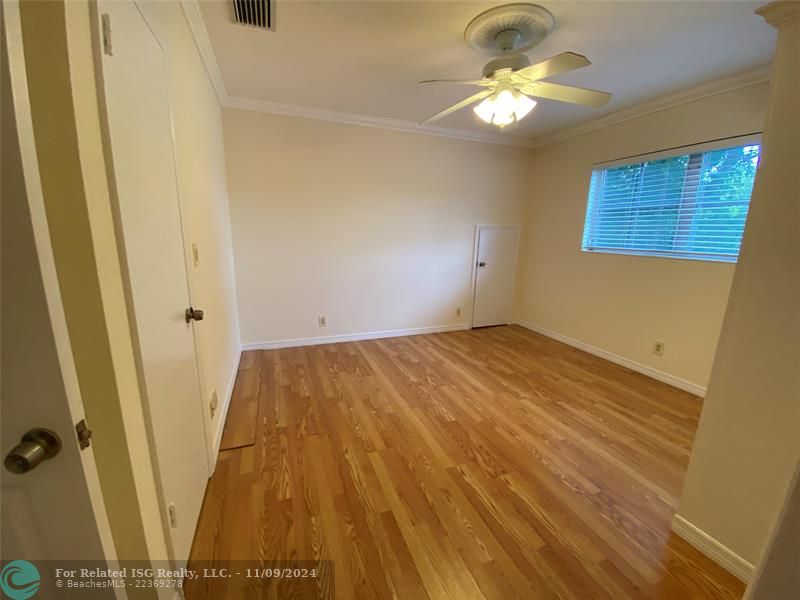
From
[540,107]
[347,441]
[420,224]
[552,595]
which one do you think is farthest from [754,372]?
[420,224]

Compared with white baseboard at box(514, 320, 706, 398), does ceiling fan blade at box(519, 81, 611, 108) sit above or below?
above

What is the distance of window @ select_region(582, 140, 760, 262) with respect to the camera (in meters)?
2.50

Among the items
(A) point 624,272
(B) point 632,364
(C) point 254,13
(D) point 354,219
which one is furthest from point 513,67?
(B) point 632,364

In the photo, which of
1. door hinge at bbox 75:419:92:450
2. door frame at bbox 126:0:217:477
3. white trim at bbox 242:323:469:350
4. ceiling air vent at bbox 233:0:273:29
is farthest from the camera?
white trim at bbox 242:323:469:350

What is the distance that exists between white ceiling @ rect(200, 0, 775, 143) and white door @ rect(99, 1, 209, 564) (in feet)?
3.35

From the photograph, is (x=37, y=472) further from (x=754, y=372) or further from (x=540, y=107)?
(x=540, y=107)

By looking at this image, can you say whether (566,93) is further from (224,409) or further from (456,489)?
(224,409)

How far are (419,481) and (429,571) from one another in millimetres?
469

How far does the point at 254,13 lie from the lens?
1.75 m

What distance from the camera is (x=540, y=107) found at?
120 inches

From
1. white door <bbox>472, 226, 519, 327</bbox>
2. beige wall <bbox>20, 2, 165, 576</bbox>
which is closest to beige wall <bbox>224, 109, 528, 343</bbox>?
white door <bbox>472, 226, 519, 327</bbox>

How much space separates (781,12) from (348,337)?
3722 millimetres

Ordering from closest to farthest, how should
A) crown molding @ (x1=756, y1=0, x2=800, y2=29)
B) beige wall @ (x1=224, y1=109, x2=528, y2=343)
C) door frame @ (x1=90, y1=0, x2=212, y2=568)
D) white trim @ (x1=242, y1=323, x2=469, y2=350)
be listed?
1. door frame @ (x1=90, y1=0, x2=212, y2=568)
2. crown molding @ (x1=756, y1=0, x2=800, y2=29)
3. beige wall @ (x1=224, y1=109, x2=528, y2=343)
4. white trim @ (x1=242, y1=323, x2=469, y2=350)

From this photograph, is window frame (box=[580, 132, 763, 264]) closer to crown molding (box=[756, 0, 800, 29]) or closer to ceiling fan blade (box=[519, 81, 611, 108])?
ceiling fan blade (box=[519, 81, 611, 108])
